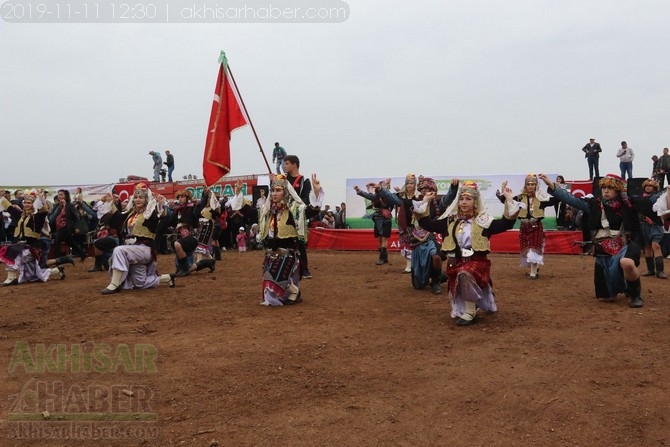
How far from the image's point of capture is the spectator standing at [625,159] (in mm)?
19469

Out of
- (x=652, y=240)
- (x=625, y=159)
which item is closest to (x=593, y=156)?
(x=625, y=159)

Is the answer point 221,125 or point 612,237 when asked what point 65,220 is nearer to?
point 221,125

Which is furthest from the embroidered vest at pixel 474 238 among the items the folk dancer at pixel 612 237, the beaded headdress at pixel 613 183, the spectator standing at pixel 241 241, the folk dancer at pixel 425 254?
the spectator standing at pixel 241 241

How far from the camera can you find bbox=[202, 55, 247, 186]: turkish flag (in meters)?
8.98

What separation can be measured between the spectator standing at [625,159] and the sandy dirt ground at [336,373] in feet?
40.2

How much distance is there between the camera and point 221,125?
9070 mm

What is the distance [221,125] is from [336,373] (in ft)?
17.0

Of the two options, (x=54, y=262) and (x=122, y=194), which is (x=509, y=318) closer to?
(x=54, y=262)

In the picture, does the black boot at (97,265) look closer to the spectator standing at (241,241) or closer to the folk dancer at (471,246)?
the spectator standing at (241,241)

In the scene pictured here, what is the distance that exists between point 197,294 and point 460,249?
4.58m

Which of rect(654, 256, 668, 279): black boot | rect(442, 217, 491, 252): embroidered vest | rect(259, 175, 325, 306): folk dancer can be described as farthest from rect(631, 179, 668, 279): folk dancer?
rect(259, 175, 325, 306): folk dancer

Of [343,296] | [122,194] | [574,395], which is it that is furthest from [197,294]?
[122,194]

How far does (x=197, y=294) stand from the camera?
31.0 feet

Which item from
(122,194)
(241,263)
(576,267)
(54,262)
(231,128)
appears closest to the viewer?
(231,128)
